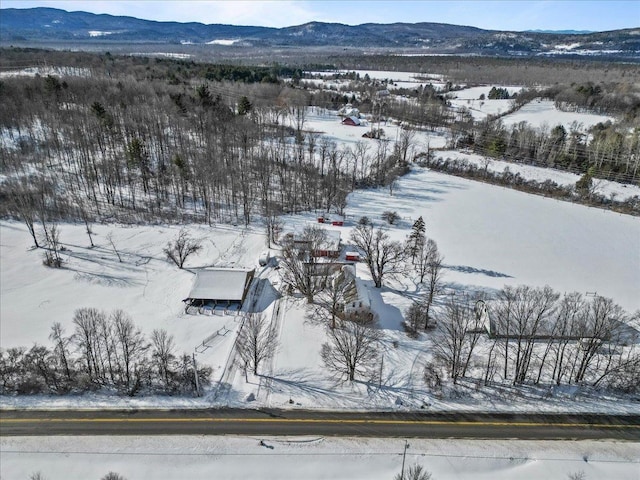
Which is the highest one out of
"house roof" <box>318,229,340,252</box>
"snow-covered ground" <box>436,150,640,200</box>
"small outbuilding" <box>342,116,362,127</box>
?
"small outbuilding" <box>342,116,362,127</box>

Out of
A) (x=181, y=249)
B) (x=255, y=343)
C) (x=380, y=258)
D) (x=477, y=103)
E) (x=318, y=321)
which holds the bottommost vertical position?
(x=318, y=321)

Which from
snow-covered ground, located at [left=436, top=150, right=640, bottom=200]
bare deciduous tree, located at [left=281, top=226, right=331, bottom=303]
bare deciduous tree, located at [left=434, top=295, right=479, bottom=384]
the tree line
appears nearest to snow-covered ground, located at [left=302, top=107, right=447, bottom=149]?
snow-covered ground, located at [left=436, top=150, right=640, bottom=200]

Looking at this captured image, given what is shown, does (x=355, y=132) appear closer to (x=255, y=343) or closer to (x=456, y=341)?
(x=456, y=341)

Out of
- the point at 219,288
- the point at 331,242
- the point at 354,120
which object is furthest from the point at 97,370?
the point at 354,120

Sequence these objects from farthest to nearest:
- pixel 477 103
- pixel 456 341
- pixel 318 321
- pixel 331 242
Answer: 1. pixel 477 103
2. pixel 331 242
3. pixel 318 321
4. pixel 456 341

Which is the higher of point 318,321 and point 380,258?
point 380,258

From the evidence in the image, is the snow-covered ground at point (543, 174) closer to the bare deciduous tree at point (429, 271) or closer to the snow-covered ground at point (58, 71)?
the bare deciduous tree at point (429, 271)

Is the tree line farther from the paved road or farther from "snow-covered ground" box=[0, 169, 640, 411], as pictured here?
the paved road
